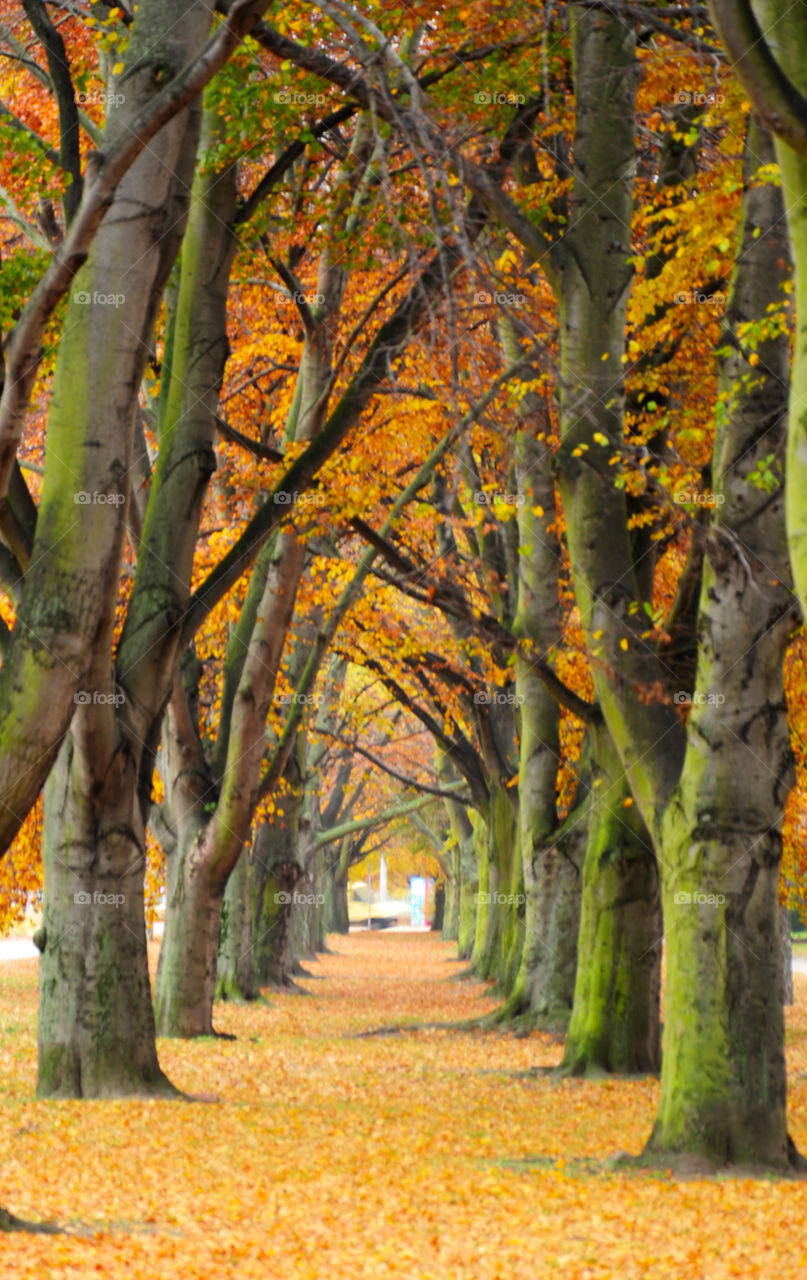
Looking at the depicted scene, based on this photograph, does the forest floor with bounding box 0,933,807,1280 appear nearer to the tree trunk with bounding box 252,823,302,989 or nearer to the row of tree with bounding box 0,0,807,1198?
the row of tree with bounding box 0,0,807,1198

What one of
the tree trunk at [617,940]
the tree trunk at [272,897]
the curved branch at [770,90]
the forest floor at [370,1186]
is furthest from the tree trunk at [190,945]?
the curved branch at [770,90]

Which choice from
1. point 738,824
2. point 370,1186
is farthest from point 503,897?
point 370,1186

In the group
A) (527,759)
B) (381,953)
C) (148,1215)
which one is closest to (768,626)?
(148,1215)

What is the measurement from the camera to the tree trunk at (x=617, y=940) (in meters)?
11.4

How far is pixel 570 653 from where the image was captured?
13.2 metres

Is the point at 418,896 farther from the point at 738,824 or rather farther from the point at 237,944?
the point at 738,824

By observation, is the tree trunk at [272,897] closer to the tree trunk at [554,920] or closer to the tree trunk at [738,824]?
the tree trunk at [554,920]

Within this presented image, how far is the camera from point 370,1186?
24.1ft

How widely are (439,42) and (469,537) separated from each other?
885cm

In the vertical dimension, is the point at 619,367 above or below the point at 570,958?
above

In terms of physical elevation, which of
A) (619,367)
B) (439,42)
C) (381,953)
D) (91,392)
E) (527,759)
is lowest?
(381,953)

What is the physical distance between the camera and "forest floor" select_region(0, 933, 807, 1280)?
18.9 feet

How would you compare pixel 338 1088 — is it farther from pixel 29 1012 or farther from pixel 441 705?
pixel 441 705

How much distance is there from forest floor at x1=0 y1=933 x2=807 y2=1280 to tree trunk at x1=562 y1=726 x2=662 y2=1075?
0.41m
